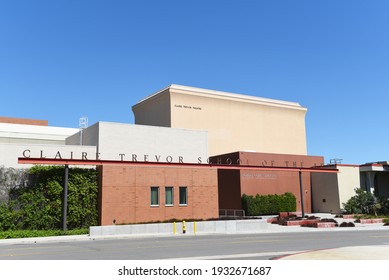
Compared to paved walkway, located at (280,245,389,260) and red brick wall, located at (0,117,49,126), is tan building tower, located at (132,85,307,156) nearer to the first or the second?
red brick wall, located at (0,117,49,126)

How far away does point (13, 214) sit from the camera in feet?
92.0

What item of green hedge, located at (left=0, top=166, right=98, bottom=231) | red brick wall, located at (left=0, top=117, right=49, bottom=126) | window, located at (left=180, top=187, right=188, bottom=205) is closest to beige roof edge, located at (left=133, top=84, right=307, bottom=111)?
red brick wall, located at (left=0, top=117, right=49, bottom=126)

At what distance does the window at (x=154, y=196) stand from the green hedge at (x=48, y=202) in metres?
4.87

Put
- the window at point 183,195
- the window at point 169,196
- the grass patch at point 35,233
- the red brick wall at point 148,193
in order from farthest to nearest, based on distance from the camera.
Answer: the window at point 183,195
the window at point 169,196
the red brick wall at point 148,193
the grass patch at point 35,233

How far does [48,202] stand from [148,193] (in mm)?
8269

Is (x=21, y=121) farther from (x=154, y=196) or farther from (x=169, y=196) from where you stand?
(x=169, y=196)

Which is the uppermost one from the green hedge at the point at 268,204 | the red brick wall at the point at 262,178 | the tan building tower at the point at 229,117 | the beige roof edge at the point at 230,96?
the beige roof edge at the point at 230,96

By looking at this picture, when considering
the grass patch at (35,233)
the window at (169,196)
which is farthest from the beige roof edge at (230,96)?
the grass patch at (35,233)

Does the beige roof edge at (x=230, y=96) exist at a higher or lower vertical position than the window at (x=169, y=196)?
higher

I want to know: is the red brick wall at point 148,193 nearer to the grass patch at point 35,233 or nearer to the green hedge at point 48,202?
the green hedge at point 48,202

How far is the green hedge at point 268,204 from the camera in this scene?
4309 cm

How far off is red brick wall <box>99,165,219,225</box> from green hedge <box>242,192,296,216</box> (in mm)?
6872

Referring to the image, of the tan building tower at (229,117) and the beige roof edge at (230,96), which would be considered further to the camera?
the beige roof edge at (230,96)
